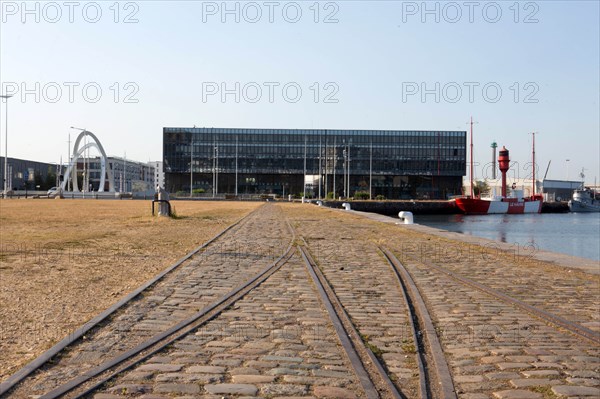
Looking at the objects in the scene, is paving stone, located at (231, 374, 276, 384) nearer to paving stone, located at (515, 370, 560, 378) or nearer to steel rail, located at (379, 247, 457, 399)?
steel rail, located at (379, 247, 457, 399)

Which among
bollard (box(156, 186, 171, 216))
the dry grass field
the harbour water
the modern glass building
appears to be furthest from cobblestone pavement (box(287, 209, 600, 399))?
the modern glass building

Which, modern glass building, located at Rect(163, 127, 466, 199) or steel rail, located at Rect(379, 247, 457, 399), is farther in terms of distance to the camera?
modern glass building, located at Rect(163, 127, 466, 199)

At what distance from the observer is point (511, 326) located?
6926 mm

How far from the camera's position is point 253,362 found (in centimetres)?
524

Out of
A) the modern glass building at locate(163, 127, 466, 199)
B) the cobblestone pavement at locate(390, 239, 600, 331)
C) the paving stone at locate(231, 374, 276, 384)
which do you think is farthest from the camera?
the modern glass building at locate(163, 127, 466, 199)

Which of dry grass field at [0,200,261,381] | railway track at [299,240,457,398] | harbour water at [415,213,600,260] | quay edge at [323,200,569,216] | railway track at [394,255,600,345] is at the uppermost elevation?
dry grass field at [0,200,261,381]

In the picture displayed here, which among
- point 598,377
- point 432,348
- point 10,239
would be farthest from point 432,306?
point 10,239

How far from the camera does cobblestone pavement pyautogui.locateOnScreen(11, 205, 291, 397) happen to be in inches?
193

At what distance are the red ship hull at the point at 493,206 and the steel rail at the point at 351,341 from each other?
83.3m

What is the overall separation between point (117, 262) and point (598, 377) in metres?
9.60

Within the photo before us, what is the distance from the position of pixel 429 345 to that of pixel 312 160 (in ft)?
398

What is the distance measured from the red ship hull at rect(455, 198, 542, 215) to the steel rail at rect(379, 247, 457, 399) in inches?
3242

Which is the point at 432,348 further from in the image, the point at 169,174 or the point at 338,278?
the point at 169,174

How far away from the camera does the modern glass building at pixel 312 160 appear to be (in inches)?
4899
